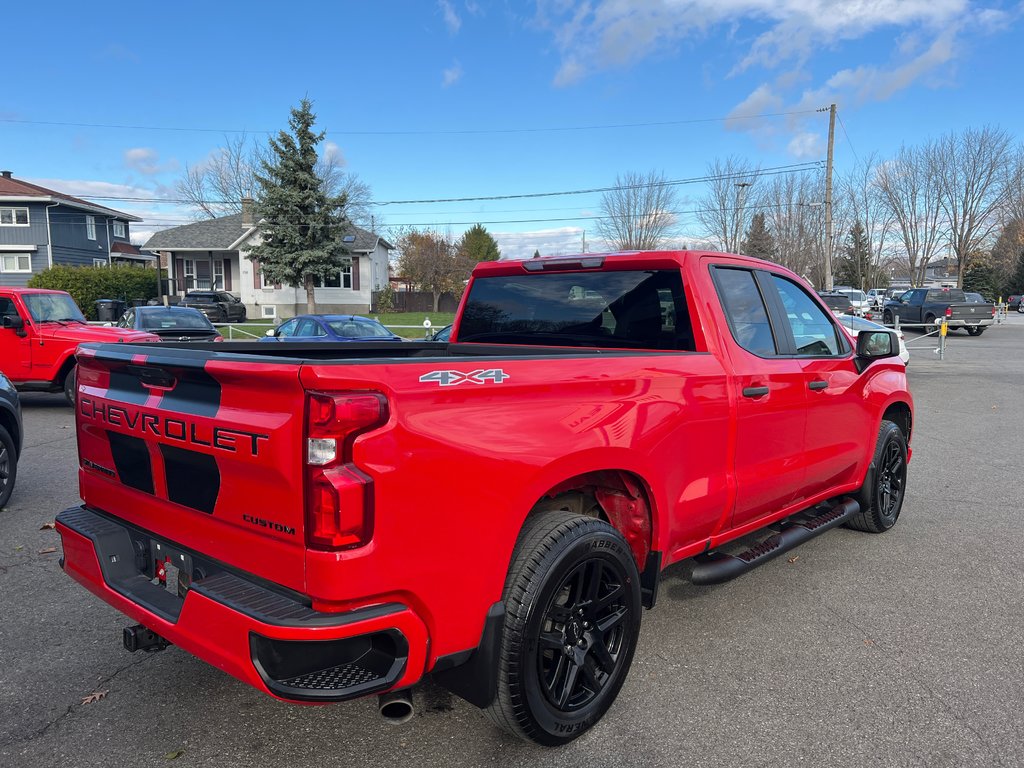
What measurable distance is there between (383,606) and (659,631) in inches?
84.7

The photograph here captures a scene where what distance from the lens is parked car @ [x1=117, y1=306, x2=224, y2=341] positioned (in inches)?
534

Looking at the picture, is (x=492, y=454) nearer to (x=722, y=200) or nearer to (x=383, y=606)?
(x=383, y=606)

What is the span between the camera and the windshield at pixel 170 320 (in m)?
14.2

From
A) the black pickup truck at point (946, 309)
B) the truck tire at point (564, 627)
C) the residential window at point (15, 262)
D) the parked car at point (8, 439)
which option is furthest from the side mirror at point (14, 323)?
the residential window at point (15, 262)

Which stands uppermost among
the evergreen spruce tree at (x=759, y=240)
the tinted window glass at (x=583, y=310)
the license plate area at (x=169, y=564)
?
the evergreen spruce tree at (x=759, y=240)

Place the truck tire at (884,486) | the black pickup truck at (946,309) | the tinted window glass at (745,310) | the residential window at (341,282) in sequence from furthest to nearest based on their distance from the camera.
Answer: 1. the residential window at (341,282)
2. the black pickup truck at (946,309)
3. the truck tire at (884,486)
4. the tinted window glass at (745,310)

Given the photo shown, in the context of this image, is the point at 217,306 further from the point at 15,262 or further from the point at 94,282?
the point at 15,262

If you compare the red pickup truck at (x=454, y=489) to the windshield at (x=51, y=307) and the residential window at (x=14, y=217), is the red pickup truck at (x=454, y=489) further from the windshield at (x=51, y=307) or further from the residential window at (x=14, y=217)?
the residential window at (x=14, y=217)

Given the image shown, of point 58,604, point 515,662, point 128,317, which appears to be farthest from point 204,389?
point 128,317

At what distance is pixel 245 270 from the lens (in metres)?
43.2

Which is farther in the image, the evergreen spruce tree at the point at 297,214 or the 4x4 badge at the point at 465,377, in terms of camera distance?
the evergreen spruce tree at the point at 297,214

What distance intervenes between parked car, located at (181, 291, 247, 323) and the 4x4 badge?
116 feet

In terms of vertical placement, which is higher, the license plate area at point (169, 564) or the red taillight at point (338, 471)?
the red taillight at point (338, 471)

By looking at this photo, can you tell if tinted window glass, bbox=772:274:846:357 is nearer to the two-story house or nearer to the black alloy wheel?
the black alloy wheel
